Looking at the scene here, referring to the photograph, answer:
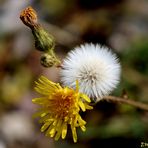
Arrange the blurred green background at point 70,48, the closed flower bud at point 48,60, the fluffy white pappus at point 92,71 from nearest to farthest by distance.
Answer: the closed flower bud at point 48,60, the fluffy white pappus at point 92,71, the blurred green background at point 70,48

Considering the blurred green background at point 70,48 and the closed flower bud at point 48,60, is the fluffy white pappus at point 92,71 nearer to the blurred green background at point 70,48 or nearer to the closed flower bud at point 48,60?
the closed flower bud at point 48,60

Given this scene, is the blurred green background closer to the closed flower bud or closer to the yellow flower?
the yellow flower

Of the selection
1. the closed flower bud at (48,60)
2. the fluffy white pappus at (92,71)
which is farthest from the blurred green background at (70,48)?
the closed flower bud at (48,60)

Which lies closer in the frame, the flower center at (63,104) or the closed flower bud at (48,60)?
the closed flower bud at (48,60)

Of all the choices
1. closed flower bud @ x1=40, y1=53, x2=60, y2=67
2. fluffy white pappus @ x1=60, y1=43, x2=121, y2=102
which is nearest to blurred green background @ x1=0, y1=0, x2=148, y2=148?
fluffy white pappus @ x1=60, y1=43, x2=121, y2=102

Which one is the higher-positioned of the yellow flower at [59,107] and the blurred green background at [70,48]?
the blurred green background at [70,48]

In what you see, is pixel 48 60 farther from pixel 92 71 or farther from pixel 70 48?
pixel 70 48

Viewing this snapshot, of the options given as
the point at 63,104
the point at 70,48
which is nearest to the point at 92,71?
the point at 63,104
